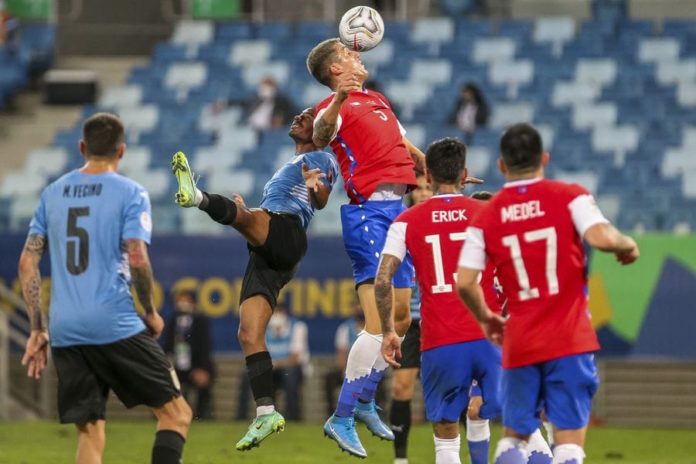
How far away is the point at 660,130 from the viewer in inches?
904

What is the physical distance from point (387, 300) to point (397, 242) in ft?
1.28

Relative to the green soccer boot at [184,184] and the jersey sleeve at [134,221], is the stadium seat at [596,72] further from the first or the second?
the jersey sleeve at [134,221]

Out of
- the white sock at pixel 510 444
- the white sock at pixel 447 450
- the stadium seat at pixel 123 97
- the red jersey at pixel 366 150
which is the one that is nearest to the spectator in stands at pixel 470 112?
the stadium seat at pixel 123 97

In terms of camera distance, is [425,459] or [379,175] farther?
[425,459]

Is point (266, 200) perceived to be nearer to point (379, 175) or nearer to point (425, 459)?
point (379, 175)

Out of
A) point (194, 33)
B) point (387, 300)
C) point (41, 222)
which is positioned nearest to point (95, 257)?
point (41, 222)

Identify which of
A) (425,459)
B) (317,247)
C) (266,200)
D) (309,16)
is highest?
(309,16)

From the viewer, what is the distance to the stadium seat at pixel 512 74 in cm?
2419

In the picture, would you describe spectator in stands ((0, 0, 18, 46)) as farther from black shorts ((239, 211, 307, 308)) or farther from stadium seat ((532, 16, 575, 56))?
black shorts ((239, 211, 307, 308))

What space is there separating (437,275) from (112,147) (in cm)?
231

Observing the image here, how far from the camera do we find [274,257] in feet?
35.7

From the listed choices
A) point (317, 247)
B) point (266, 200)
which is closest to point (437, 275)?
point (266, 200)

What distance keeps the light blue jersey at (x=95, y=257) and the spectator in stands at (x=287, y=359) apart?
11815 mm

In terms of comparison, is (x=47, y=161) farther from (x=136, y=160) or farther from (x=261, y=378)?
(x=261, y=378)
